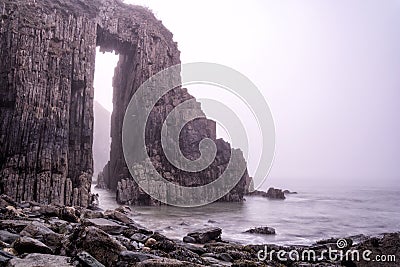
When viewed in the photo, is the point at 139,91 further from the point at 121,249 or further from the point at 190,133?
the point at 121,249

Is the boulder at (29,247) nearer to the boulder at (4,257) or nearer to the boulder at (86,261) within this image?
the boulder at (4,257)

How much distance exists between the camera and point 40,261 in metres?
4.83

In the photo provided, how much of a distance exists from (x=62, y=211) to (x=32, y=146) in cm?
1232

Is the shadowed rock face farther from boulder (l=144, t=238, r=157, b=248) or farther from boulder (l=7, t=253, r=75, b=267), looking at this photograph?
boulder (l=7, t=253, r=75, b=267)

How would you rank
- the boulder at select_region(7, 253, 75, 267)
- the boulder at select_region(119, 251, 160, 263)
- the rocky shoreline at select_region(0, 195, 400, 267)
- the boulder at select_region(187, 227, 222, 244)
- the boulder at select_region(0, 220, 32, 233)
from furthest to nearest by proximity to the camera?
1. the boulder at select_region(187, 227, 222, 244)
2. the boulder at select_region(0, 220, 32, 233)
3. the boulder at select_region(119, 251, 160, 263)
4. the rocky shoreline at select_region(0, 195, 400, 267)
5. the boulder at select_region(7, 253, 75, 267)

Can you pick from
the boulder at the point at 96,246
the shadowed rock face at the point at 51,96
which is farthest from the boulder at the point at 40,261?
the shadowed rock face at the point at 51,96

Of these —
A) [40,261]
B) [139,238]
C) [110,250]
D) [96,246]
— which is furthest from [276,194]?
[40,261]

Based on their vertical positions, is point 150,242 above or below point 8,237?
below

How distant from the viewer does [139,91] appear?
33.5 m

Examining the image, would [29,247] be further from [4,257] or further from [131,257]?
[131,257]

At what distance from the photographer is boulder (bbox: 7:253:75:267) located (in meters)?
4.58

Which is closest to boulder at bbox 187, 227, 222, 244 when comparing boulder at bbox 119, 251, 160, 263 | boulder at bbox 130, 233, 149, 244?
boulder at bbox 130, 233, 149, 244

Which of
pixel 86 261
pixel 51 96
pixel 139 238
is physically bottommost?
pixel 139 238

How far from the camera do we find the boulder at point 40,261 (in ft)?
15.0
